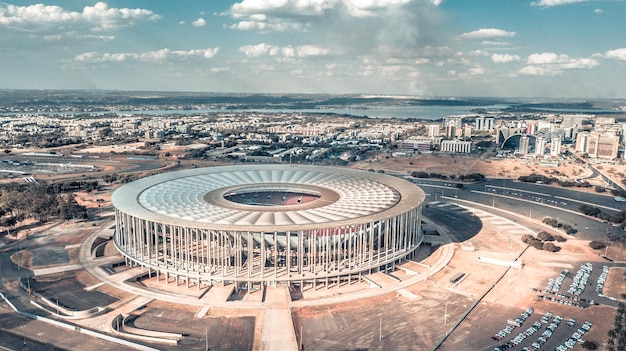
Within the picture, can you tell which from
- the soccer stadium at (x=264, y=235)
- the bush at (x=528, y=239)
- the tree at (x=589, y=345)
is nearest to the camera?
the tree at (x=589, y=345)

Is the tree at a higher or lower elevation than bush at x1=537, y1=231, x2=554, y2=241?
lower

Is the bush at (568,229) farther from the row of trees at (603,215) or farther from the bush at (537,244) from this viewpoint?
the row of trees at (603,215)

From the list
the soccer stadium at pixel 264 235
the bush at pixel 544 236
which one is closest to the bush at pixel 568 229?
the bush at pixel 544 236

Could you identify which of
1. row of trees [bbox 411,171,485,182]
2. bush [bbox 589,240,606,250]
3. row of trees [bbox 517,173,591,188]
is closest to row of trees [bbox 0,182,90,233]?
bush [bbox 589,240,606,250]

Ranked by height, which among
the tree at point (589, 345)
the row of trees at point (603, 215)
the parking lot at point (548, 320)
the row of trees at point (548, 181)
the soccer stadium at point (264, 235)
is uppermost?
the soccer stadium at point (264, 235)

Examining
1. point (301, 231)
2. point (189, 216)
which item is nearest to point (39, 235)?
point (189, 216)

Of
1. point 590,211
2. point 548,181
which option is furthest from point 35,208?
point 548,181

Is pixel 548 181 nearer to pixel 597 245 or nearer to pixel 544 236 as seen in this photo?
pixel 544 236

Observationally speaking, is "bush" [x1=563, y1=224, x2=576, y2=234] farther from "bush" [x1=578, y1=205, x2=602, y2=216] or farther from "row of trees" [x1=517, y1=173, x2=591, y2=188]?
"row of trees" [x1=517, y1=173, x2=591, y2=188]

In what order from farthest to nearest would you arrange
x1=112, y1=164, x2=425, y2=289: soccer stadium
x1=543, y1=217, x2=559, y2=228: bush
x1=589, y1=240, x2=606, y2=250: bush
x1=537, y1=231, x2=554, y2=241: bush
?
x1=543, y1=217, x2=559, y2=228: bush → x1=537, y1=231, x2=554, y2=241: bush → x1=589, y1=240, x2=606, y2=250: bush → x1=112, y1=164, x2=425, y2=289: soccer stadium
